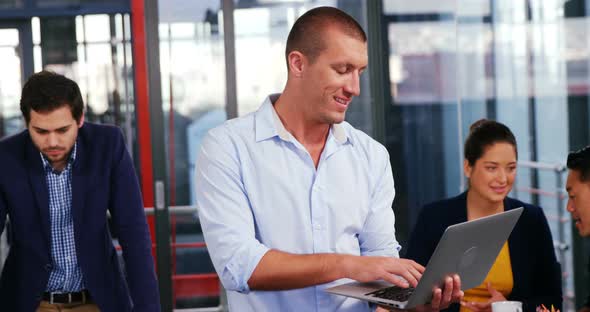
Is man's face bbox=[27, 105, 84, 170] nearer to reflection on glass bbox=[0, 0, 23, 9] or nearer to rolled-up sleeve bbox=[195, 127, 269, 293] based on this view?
rolled-up sleeve bbox=[195, 127, 269, 293]

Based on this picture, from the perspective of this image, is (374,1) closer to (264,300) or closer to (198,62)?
(198,62)

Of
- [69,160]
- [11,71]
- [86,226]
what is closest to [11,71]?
[11,71]

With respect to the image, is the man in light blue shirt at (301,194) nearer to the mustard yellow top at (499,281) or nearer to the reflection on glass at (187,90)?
the mustard yellow top at (499,281)

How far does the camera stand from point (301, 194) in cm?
203

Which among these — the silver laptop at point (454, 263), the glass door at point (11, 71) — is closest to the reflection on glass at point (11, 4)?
the glass door at point (11, 71)

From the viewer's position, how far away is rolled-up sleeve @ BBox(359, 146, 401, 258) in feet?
6.95

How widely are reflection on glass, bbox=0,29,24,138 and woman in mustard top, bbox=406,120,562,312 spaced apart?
3.07 m

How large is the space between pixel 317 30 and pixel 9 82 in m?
3.59

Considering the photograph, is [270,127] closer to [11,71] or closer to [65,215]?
[65,215]

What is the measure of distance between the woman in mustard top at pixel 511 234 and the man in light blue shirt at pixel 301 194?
78cm

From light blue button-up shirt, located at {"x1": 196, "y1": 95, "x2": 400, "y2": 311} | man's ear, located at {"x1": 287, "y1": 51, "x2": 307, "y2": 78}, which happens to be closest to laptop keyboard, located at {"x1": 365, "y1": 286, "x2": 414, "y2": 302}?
light blue button-up shirt, located at {"x1": 196, "y1": 95, "x2": 400, "y2": 311}

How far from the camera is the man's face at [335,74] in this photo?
6.48ft

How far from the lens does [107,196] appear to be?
2.50 m

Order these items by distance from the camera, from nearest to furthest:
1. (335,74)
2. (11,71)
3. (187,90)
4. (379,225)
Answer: (335,74) → (379,225) → (187,90) → (11,71)
